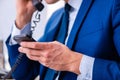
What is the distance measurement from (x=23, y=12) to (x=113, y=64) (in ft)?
1.63

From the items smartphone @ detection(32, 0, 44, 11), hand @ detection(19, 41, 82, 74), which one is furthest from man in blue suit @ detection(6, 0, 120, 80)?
smartphone @ detection(32, 0, 44, 11)

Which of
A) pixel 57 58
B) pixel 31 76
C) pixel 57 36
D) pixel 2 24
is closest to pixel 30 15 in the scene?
pixel 57 36

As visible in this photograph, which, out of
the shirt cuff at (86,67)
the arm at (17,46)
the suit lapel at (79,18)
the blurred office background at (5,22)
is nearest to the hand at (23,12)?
the arm at (17,46)

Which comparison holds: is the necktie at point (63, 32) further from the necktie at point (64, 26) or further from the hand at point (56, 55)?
the hand at point (56, 55)

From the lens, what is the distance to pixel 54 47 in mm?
755

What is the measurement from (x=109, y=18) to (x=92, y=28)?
0.07 m

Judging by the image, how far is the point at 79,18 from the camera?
2.81ft

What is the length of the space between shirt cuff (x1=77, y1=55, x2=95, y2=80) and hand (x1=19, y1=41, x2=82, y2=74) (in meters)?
0.01

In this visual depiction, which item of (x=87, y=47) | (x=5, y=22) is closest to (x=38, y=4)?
(x=87, y=47)

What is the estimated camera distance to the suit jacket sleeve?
73cm

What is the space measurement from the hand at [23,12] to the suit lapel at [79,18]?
284 mm

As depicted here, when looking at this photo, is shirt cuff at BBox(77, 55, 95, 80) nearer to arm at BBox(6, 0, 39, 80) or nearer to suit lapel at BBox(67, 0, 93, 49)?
suit lapel at BBox(67, 0, 93, 49)

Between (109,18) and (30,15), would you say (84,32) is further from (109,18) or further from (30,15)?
(30,15)

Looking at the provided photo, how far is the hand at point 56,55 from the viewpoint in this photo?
0.75 meters
